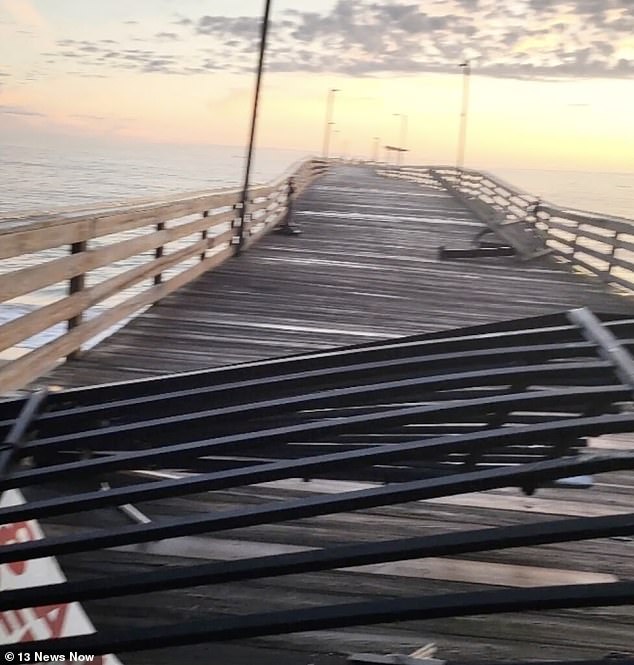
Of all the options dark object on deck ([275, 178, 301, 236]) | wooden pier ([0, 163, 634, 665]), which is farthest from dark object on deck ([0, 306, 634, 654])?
dark object on deck ([275, 178, 301, 236])

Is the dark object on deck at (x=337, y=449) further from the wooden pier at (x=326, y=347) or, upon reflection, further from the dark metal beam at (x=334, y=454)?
the wooden pier at (x=326, y=347)

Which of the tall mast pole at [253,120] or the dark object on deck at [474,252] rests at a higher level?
the tall mast pole at [253,120]

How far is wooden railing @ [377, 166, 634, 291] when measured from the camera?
11109 mm

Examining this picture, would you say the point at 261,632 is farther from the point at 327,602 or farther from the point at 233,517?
the point at 327,602

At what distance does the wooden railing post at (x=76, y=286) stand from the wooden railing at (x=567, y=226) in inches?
295

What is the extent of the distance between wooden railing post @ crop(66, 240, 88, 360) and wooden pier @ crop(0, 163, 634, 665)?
0.02 m

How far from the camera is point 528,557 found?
3.26m

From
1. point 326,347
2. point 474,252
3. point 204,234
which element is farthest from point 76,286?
point 474,252

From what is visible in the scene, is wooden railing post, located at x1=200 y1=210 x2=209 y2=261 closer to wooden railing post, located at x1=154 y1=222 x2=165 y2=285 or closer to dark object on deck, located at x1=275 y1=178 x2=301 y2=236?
wooden railing post, located at x1=154 y1=222 x2=165 y2=285

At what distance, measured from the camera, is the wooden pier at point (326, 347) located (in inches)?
108

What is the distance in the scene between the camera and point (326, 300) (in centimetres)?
878

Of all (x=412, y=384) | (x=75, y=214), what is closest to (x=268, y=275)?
(x=75, y=214)

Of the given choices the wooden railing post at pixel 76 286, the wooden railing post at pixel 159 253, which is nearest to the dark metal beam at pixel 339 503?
the wooden railing post at pixel 76 286

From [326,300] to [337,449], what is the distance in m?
5.94
